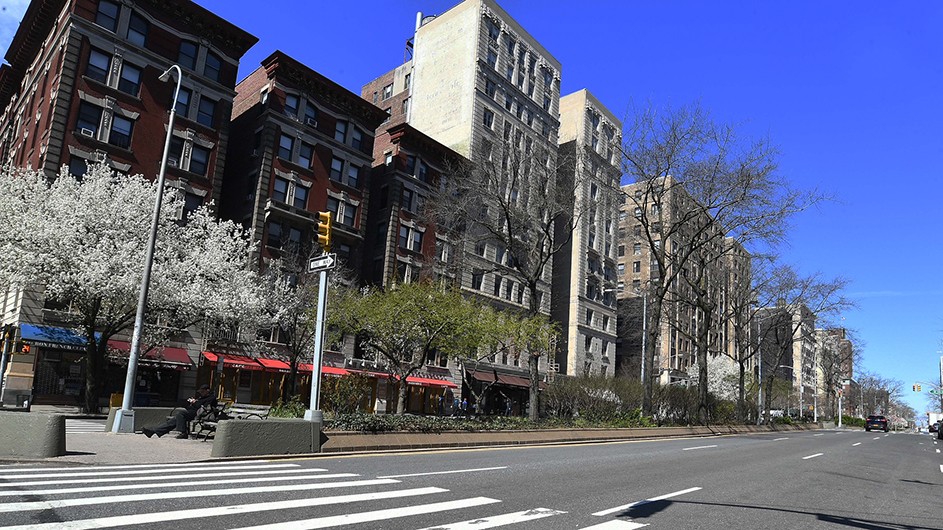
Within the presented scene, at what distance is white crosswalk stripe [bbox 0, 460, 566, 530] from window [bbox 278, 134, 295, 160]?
36.3m

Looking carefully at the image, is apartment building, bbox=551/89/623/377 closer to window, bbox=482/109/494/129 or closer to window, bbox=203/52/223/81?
window, bbox=482/109/494/129

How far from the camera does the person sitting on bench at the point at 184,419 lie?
16.7 metres

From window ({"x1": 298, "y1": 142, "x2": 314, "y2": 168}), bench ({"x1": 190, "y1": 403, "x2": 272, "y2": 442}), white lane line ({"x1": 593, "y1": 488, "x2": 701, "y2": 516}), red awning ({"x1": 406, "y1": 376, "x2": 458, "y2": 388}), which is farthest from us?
red awning ({"x1": 406, "y1": 376, "x2": 458, "y2": 388})

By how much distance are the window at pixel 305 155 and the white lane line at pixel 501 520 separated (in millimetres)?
41252

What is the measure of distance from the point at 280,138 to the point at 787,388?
74.0 m

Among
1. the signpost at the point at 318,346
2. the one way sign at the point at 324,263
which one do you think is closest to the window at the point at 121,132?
the signpost at the point at 318,346

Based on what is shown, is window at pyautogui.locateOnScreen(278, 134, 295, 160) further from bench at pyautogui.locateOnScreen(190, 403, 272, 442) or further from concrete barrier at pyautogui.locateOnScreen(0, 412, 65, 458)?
concrete barrier at pyautogui.locateOnScreen(0, 412, 65, 458)

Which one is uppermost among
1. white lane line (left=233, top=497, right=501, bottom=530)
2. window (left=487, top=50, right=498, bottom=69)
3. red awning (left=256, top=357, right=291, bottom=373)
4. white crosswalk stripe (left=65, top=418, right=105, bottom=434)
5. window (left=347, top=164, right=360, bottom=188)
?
window (left=487, top=50, right=498, bottom=69)

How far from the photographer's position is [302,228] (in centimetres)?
4553

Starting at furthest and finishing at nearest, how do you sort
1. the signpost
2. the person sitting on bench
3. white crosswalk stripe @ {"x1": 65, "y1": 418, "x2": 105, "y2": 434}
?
white crosswalk stripe @ {"x1": 65, "y1": 418, "x2": 105, "y2": 434} < the person sitting on bench < the signpost

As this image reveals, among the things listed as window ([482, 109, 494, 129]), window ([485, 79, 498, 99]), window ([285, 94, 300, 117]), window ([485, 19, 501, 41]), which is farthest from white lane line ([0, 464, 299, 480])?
window ([485, 19, 501, 41])

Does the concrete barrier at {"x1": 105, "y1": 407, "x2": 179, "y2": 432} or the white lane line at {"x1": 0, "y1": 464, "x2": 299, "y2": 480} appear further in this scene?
the concrete barrier at {"x1": 105, "y1": 407, "x2": 179, "y2": 432}

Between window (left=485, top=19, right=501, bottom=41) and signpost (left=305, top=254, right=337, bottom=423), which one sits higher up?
window (left=485, top=19, right=501, bottom=41)

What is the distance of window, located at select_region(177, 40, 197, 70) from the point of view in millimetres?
39938
